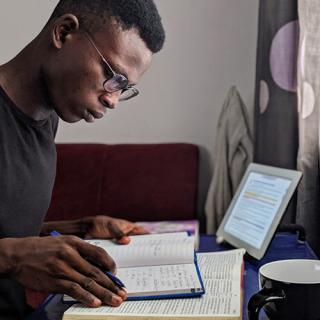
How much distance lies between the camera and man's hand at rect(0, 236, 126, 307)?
2.47ft

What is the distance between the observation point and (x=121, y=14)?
92cm

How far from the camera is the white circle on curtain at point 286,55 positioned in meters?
1.55

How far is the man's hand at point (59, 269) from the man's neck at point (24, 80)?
0.33m

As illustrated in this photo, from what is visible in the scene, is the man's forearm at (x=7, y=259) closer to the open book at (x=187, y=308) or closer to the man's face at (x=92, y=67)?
the open book at (x=187, y=308)

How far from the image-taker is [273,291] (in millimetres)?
691

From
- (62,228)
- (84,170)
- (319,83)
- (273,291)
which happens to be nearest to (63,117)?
(62,228)

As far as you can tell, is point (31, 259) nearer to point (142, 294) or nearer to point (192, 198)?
point (142, 294)

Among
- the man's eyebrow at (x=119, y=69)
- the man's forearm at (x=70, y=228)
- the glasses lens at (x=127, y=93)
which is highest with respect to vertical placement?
the man's eyebrow at (x=119, y=69)

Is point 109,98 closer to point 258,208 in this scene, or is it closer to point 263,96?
point 258,208

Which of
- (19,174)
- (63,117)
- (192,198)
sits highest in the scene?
(63,117)

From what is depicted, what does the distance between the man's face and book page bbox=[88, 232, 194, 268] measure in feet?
0.92

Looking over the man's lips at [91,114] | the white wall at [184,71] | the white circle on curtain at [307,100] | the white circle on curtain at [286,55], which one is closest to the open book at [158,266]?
the man's lips at [91,114]

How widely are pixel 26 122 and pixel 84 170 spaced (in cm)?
102

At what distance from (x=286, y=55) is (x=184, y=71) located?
0.62 meters
